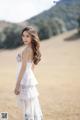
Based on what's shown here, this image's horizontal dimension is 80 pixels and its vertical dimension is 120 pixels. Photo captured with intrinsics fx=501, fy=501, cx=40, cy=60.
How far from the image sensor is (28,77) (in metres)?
6.73

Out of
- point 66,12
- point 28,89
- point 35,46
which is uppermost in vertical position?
point 66,12

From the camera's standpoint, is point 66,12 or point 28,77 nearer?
point 28,77

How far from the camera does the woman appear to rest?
666 centimetres

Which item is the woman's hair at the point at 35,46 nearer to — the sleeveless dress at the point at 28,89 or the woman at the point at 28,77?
the woman at the point at 28,77

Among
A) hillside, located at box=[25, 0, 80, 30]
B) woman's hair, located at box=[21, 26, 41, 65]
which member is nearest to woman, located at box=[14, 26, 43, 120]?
woman's hair, located at box=[21, 26, 41, 65]

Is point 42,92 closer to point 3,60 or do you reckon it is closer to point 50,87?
point 50,87

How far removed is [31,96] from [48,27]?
154 feet

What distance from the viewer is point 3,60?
42.0 meters

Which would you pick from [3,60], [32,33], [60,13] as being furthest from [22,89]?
[60,13]

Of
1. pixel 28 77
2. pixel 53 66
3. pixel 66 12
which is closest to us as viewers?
pixel 28 77

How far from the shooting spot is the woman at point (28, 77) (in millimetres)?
6664

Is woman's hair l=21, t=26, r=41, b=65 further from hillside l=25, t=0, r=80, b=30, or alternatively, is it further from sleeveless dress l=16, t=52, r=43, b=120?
hillside l=25, t=0, r=80, b=30

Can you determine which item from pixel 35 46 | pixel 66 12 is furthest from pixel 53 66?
pixel 66 12

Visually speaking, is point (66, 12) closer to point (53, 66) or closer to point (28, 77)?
point (53, 66)
